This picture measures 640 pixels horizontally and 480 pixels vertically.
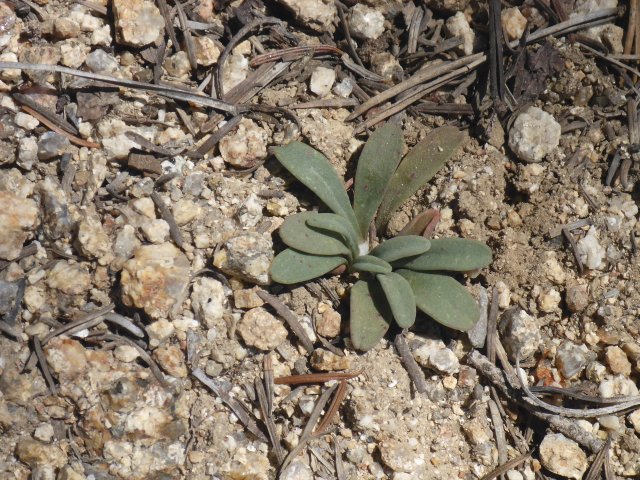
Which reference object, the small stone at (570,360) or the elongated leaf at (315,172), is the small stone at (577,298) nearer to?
the small stone at (570,360)

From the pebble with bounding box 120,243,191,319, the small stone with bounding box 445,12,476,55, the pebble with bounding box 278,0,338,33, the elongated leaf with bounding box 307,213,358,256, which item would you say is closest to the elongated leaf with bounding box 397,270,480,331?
the elongated leaf with bounding box 307,213,358,256

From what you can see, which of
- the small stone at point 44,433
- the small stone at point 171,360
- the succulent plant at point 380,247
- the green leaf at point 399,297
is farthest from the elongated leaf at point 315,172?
the small stone at point 44,433

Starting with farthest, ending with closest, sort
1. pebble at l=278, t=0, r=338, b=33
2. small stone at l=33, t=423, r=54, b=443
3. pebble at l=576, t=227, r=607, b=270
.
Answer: pebble at l=278, t=0, r=338, b=33 → pebble at l=576, t=227, r=607, b=270 → small stone at l=33, t=423, r=54, b=443

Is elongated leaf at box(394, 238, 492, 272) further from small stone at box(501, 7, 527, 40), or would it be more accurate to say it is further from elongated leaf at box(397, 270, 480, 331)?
small stone at box(501, 7, 527, 40)

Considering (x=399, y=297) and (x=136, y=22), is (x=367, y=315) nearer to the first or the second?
(x=399, y=297)

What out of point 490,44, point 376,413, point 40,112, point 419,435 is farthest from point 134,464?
point 490,44

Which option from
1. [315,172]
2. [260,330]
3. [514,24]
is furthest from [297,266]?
[514,24]
